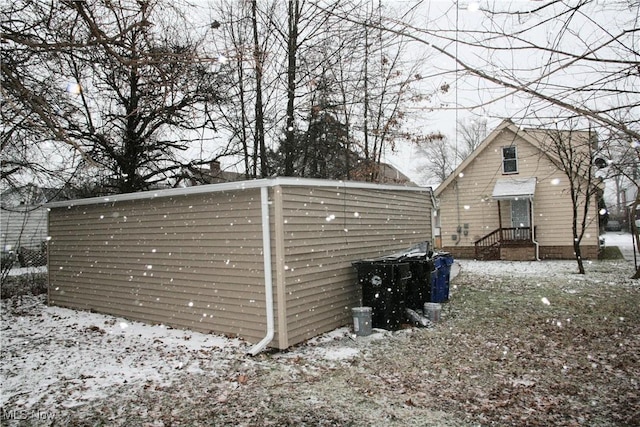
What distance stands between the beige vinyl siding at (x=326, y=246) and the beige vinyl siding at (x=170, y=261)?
0.56 metres

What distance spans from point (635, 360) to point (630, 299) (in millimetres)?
4701

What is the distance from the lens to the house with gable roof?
17.8 m

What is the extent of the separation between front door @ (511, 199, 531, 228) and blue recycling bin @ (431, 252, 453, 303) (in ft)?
34.2

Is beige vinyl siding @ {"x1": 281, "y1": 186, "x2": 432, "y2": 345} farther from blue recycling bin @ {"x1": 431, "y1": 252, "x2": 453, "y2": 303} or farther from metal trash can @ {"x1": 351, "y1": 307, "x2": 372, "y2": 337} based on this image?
blue recycling bin @ {"x1": 431, "y1": 252, "x2": 453, "y2": 303}

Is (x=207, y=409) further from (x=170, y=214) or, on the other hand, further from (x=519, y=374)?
(x=170, y=214)

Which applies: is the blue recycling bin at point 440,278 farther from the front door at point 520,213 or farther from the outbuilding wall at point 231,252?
the front door at point 520,213

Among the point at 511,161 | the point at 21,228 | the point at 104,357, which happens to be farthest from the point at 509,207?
the point at 21,228

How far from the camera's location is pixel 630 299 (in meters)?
9.73

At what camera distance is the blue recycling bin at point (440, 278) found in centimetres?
951

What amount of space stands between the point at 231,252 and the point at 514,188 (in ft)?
48.1

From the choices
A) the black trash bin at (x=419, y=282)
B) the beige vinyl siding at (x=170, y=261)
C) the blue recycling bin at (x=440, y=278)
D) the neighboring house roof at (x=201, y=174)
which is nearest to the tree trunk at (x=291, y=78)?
the neighboring house roof at (x=201, y=174)

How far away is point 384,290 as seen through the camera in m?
7.69

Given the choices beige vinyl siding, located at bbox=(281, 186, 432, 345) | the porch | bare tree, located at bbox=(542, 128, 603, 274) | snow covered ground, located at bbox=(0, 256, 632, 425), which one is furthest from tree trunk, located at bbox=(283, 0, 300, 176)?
the porch

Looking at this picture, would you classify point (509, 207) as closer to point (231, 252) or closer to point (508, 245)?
point (508, 245)
